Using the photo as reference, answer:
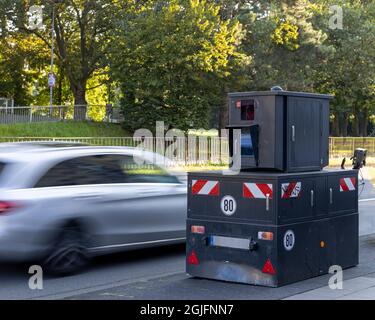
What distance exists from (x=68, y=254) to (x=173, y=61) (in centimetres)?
2772

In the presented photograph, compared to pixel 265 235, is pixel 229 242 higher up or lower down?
lower down

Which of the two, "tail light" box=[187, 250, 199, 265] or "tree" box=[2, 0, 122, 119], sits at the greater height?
"tree" box=[2, 0, 122, 119]

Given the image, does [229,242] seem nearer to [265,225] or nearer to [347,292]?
[265,225]

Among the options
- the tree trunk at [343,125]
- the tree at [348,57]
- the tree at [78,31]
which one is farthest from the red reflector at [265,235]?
the tree trunk at [343,125]

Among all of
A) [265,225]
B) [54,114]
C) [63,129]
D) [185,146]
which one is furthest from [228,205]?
[54,114]

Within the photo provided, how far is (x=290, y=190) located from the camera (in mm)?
7383

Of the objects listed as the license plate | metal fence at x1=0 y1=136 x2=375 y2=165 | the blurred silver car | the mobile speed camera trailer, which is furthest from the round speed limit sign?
metal fence at x1=0 y1=136 x2=375 y2=165

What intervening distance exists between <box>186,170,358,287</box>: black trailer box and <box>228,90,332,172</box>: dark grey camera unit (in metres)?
0.19

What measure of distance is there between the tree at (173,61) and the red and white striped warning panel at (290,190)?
2780 cm

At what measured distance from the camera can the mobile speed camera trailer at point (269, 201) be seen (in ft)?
24.0

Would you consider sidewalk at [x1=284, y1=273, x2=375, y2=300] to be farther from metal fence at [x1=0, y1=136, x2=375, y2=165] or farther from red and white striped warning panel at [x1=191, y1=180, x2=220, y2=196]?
metal fence at [x1=0, y1=136, x2=375, y2=165]

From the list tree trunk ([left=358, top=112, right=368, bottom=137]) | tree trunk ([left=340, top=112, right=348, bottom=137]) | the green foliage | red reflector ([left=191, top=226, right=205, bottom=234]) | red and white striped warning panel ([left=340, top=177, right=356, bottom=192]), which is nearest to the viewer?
red reflector ([left=191, top=226, right=205, bottom=234])

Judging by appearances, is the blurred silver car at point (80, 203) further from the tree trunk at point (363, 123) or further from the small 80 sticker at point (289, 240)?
the tree trunk at point (363, 123)

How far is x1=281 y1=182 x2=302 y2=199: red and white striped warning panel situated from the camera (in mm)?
7289
